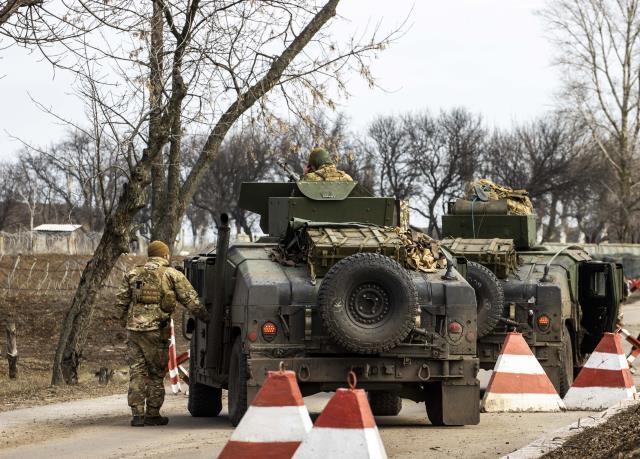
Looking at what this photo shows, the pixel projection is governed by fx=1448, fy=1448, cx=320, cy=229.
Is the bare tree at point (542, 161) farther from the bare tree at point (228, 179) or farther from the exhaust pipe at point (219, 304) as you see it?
the exhaust pipe at point (219, 304)

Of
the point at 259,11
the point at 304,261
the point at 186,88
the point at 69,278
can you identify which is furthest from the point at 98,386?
the point at 69,278

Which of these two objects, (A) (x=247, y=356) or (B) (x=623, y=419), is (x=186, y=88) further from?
(B) (x=623, y=419)

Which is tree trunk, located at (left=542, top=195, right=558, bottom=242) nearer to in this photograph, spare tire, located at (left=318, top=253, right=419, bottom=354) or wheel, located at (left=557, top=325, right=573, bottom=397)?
wheel, located at (left=557, top=325, right=573, bottom=397)

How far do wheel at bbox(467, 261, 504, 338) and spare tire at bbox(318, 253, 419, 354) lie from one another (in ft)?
11.4

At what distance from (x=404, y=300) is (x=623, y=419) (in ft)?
8.15

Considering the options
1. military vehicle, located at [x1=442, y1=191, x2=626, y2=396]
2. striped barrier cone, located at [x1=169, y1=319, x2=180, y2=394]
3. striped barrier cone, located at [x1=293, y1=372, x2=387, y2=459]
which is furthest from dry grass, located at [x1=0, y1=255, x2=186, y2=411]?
striped barrier cone, located at [x1=293, y1=372, x2=387, y2=459]

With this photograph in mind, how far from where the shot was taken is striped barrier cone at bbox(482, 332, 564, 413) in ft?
47.0

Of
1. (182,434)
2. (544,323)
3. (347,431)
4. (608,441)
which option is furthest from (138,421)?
(347,431)

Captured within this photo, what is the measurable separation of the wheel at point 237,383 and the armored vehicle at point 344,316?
11 millimetres

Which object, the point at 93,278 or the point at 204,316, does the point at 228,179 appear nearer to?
the point at 93,278

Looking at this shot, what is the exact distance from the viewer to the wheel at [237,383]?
13039 millimetres

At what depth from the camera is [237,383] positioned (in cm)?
1323

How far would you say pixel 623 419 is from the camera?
427 inches

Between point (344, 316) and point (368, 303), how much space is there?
24cm
